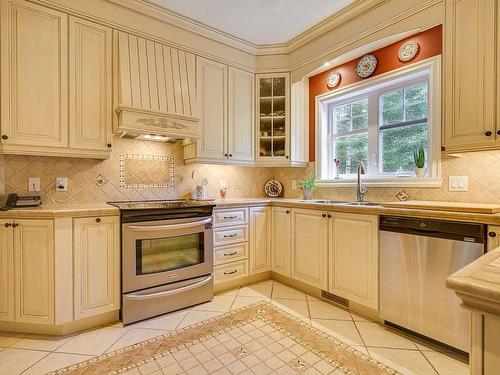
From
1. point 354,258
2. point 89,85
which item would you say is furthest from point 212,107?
point 354,258

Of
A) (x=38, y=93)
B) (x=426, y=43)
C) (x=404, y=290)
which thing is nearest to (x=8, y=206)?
(x=38, y=93)

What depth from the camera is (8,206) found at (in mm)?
2113

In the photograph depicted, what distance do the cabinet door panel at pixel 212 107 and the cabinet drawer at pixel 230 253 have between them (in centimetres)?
106

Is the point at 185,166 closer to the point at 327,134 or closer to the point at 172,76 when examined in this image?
the point at 172,76

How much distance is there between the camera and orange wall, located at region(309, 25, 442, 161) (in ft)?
7.68

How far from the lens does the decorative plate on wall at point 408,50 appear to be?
246 centimetres

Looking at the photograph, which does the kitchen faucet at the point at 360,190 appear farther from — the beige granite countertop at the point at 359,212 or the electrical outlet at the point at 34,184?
the electrical outlet at the point at 34,184

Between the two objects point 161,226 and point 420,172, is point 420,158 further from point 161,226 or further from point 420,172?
point 161,226

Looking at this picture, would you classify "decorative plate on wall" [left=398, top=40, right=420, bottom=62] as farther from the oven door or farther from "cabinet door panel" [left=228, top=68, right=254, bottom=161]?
the oven door

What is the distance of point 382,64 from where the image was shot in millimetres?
2744

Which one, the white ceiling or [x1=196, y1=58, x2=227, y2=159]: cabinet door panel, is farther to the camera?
[x1=196, y1=58, x2=227, y2=159]: cabinet door panel

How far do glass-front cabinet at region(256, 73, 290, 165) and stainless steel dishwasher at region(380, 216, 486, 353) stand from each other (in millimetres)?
1732

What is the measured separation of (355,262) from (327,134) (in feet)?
5.79

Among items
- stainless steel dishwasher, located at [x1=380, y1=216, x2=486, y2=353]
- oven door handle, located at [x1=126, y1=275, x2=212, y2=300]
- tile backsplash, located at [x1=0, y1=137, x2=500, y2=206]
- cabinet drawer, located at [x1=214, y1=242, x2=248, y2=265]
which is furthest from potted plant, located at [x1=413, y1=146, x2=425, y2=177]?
oven door handle, located at [x1=126, y1=275, x2=212, y2=300]
